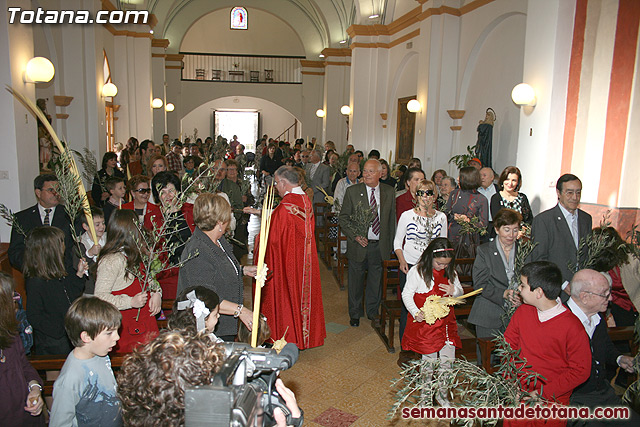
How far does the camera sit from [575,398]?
3.25m

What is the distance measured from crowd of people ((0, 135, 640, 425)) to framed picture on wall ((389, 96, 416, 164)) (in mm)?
7458

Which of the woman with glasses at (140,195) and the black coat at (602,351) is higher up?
the woman with glasses at (140,195)

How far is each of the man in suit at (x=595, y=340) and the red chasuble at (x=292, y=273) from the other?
7.81 ft

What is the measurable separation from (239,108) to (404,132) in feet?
60.4

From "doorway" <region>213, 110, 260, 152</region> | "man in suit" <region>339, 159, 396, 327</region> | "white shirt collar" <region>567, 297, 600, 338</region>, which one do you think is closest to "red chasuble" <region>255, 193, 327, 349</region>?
"man in suit" <region>339, 159, 396, 327</region>

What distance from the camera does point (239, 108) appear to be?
3044 centimetres

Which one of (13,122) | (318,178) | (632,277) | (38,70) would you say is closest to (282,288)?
(632,277)

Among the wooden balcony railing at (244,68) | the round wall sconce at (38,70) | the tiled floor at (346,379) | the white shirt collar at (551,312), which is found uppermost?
the wooden balcony railing at (244,68)

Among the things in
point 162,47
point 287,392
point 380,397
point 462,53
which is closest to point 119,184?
point 380,397

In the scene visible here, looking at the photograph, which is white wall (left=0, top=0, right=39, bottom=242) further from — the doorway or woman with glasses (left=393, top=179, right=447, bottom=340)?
the doorway

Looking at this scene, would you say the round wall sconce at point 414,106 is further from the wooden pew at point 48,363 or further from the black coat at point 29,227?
the wooden pew at point 48,363

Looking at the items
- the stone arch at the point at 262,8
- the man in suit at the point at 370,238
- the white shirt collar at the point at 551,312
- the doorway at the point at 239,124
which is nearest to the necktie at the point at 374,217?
the man in suit at the point at 370,238

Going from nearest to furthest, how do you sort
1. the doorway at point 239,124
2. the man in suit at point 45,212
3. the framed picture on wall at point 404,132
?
the man in suit at point 45,212
the framed picture on wall at point 404,132
the doorway at point 239,124

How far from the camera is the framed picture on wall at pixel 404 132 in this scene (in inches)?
539
